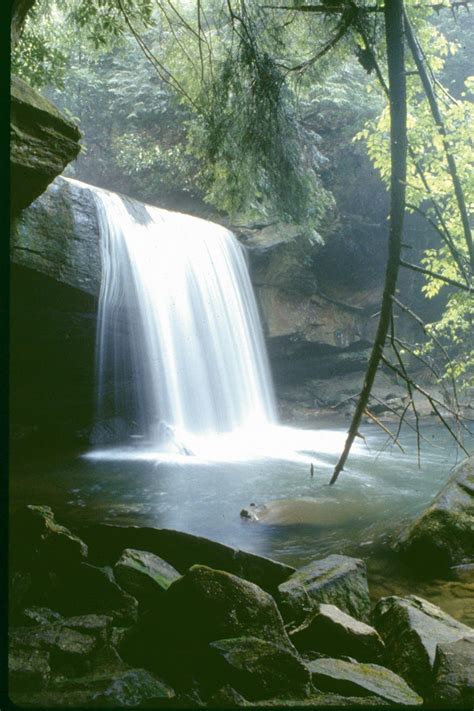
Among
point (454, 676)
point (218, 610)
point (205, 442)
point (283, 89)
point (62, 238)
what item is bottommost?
point (205, 442)

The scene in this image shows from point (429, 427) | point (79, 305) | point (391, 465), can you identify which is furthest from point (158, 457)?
point (429, 427)

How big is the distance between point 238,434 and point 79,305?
7.41 meters

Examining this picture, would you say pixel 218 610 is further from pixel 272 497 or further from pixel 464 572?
pixel 272 497

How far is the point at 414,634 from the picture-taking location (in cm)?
304

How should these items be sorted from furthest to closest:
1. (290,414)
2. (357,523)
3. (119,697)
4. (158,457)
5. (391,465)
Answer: (290,414) → (158,457) → (391,465) → (357,523) → (119,697)

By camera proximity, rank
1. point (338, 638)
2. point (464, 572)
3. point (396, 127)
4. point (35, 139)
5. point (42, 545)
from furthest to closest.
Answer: point (35, 139) → point (464, 572) → point (42, 545) → point (338, 638) → point (396, 127)

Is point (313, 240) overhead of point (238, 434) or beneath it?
overhead

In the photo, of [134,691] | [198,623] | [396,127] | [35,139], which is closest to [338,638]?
[198,623]

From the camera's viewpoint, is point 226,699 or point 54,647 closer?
point 226,699

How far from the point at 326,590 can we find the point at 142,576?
137 cm

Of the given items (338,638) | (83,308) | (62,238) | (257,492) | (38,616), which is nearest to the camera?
(338,638)

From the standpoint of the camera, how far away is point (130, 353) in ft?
43.3

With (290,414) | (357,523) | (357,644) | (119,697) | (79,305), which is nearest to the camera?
(119,697)

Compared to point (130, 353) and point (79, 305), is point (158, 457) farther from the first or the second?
point (79, 305)
